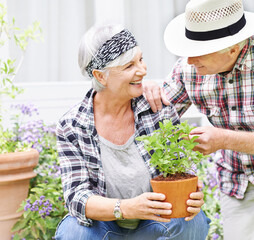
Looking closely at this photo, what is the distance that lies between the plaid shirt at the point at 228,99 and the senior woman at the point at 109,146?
0.70 feet

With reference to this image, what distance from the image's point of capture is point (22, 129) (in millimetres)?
3434

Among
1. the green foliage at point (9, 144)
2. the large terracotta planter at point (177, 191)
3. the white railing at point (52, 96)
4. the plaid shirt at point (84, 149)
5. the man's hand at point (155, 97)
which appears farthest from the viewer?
the white railing at point (52, 96)

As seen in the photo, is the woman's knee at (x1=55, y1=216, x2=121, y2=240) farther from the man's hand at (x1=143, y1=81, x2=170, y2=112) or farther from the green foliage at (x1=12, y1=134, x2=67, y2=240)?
the man's hand at (x1=143, y1=81, x2=170, y2=112)

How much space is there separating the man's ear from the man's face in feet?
1.51

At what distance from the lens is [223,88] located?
2.58 meters

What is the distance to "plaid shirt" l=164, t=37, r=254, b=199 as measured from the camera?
8.21ft

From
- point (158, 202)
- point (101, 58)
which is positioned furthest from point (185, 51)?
point (158, 202)

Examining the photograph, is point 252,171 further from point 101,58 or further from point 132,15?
point 132,15

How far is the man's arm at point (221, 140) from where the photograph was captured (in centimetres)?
228

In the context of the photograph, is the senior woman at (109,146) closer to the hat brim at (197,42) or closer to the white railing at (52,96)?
the hat brim at (197,42)

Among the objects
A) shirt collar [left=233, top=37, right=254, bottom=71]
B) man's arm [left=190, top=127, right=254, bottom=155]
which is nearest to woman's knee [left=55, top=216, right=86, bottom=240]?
man's arm [left=190, top=127, right=254, bottom=155]

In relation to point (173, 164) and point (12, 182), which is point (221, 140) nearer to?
point (173, 164)

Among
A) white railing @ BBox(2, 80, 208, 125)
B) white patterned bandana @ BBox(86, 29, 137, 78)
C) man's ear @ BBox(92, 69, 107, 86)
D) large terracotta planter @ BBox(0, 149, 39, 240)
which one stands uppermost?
white patterned bandana @ BBox(86, 29, 137, 78)

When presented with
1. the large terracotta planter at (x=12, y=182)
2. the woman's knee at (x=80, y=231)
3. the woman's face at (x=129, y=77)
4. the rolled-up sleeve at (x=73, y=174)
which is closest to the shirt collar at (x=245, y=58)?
the woman's face at (x=129, y=77)
